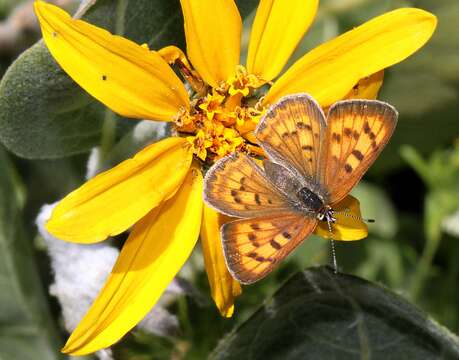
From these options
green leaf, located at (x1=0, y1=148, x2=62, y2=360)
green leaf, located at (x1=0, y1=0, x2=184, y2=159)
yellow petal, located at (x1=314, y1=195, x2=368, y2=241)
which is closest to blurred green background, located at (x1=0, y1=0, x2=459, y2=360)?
green leaf, located at (x1=0, y1=148, x2=62, y2=360)

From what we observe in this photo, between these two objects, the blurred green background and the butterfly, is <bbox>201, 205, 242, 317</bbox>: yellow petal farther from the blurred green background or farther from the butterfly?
the blurred green background

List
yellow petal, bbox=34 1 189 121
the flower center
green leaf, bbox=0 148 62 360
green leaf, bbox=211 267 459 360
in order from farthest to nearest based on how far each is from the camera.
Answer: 1. green leaf, bbox=0 148 62 360
2. green leaf, bbox=211 267 459 360
3. the flower center
4. yellow petal, bbox=34 1 189 121

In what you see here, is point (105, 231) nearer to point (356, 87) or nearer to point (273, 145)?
point (273, 145)

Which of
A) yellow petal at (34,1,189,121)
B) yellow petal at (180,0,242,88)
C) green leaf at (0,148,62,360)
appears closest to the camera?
yellow petal at (34,1,189,121)

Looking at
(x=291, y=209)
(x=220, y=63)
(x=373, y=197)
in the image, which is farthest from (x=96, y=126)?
(x=373, y=197)

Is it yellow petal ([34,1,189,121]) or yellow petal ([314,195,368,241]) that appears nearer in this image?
yellow petal ([34,1,189,121])

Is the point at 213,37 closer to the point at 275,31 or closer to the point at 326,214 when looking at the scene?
the point at 275,31

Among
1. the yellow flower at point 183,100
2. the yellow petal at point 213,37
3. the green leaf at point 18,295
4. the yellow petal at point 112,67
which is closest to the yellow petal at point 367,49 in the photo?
the yellow flower at point 183,100
